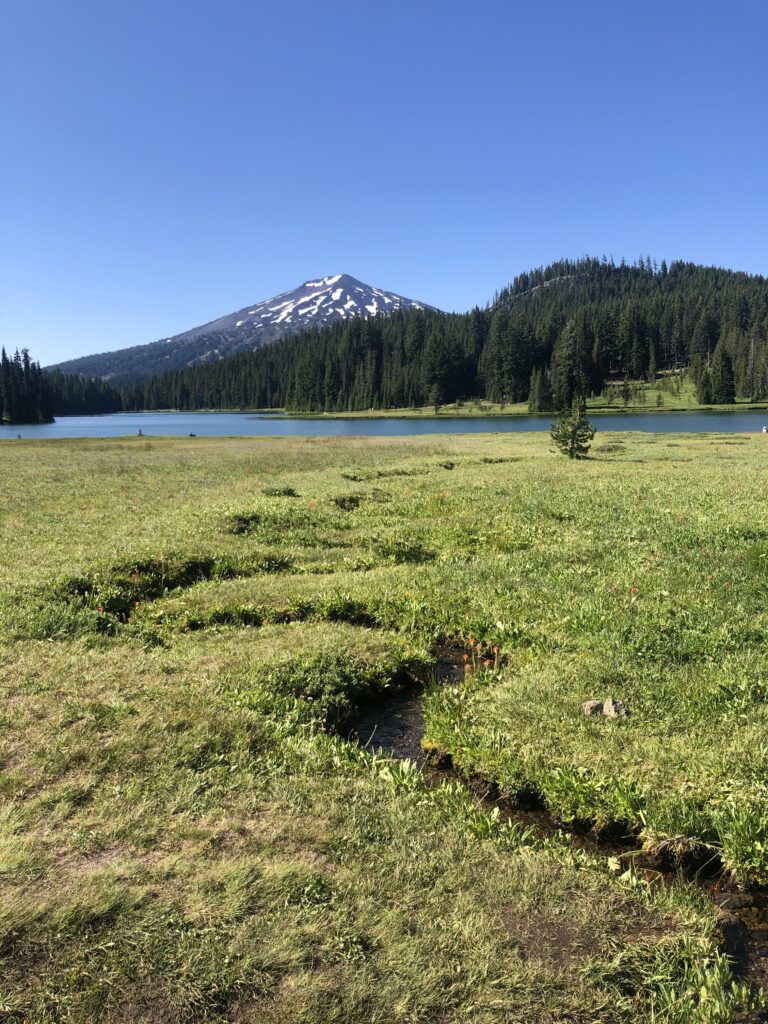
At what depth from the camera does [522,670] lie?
33.0ft

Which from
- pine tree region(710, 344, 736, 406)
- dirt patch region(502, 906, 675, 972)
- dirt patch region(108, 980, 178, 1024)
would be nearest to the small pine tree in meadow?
dirt patch region(502, 906, 675, 972)

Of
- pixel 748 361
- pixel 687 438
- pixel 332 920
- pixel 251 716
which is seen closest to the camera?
pixel 332 920

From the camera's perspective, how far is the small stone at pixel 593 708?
8344 millimetres

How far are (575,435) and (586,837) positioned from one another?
45874 millimetres

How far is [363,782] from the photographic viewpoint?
6.83 meters

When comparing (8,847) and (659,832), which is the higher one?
(8,847)

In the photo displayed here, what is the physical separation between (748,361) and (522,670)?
21360 cm

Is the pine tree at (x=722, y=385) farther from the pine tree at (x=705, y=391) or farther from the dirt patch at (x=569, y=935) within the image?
the dirt patch at (x=569, y=935)

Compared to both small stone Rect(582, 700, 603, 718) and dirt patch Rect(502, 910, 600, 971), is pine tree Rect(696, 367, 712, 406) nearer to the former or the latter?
small stone Rect(582, 700, 603, 718)

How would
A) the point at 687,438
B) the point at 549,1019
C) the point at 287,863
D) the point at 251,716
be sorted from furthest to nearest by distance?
the point at 687,438 < the point at 251,716 < the point at 287,863 < the point at 549,1019

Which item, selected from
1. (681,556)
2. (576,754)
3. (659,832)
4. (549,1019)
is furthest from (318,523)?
(549,1019)

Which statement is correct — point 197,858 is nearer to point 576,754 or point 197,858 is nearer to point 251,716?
point 251,716

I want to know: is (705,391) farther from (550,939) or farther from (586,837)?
(550,939)

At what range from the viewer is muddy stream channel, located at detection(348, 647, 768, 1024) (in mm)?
5000
